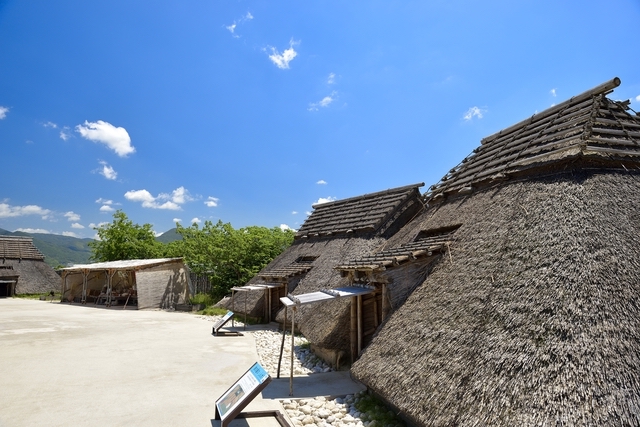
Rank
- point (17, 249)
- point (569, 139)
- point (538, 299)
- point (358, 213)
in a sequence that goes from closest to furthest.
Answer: point (538, 299)
point (569, 139)
point (358, 213)
point (17, 249)

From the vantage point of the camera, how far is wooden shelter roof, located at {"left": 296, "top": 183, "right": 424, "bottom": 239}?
14.6 metres

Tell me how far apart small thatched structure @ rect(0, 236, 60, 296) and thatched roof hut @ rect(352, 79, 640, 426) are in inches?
1484

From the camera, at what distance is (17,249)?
3503cm

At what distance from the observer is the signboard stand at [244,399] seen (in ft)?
18.1

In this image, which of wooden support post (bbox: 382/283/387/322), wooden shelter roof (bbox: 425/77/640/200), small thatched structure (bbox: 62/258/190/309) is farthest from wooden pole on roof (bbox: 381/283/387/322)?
small thatched structure (bbox: 62/258/190/309)

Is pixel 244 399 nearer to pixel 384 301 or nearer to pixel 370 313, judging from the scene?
pixel 384 301

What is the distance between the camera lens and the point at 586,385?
362 cm

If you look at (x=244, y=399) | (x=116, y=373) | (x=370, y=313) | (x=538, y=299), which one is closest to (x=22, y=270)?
(x=116, y=373)

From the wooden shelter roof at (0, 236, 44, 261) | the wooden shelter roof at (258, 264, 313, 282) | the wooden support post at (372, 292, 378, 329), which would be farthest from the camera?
the wooden shelter roof at (0, 236, 44, 261)

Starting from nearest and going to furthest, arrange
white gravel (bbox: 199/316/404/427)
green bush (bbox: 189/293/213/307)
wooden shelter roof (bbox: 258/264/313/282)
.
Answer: white gravel (bbox: 199/316/404/427) < wooden shelter roof (bbox: 258/264/313/282) < green bush (bbox: 189/293/213/307)

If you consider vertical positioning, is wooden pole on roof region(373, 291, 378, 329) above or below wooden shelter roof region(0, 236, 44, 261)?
below

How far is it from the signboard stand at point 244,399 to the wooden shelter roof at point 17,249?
37966 mm

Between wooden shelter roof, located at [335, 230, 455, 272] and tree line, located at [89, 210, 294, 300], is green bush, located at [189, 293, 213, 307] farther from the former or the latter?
wooden shelter roof, located at [335, 230, 455, 272]

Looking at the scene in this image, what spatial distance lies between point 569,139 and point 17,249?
4308 centimetres
